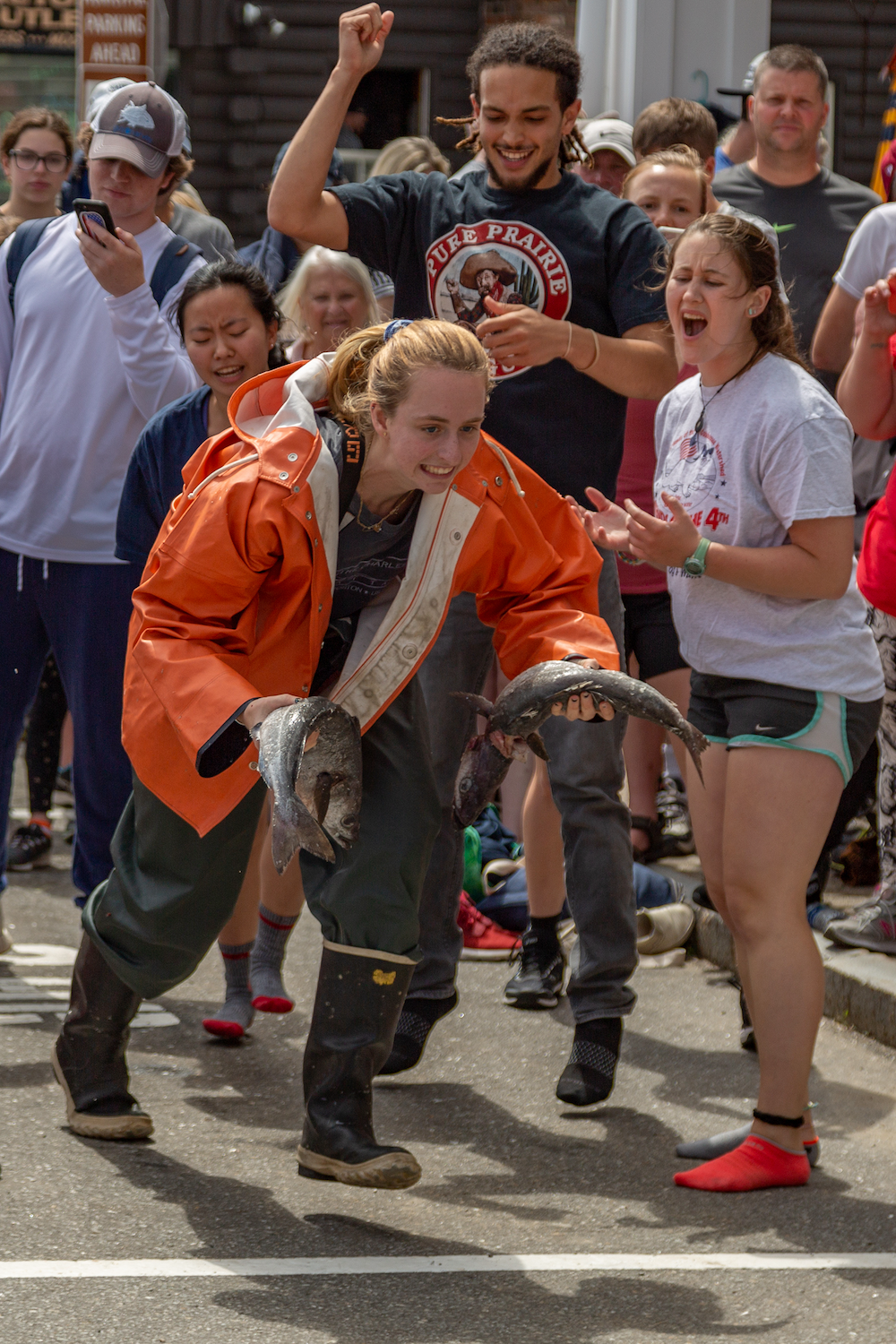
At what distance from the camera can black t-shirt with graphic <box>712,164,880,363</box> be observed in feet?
20.4

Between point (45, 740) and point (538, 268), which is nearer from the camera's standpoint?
point (538, 268)

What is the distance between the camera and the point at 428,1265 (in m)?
3.33

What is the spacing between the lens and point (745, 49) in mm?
9430

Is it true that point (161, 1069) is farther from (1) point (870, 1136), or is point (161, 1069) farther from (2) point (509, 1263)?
(1) point (870, 1136)

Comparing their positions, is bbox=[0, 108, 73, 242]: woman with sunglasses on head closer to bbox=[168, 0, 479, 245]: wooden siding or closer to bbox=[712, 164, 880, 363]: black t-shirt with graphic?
bbox=[712, 164, 880, 363]: black t-shirt with graphic

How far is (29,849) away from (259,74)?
36.9 feet

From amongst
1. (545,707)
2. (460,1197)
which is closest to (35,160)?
(545,707)

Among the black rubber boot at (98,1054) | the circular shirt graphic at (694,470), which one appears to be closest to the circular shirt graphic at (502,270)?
the circular shirt graphic at (694,470)

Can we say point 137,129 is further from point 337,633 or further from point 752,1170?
point 752,1170

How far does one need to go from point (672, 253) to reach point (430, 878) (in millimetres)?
1636

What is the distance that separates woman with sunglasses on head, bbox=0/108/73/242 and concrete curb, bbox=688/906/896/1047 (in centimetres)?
425

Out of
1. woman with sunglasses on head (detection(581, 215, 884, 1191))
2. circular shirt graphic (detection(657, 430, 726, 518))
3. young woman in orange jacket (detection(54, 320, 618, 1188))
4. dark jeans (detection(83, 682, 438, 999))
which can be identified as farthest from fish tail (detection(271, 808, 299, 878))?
circular shirt graphic (detection(657, 430, 726, 518))

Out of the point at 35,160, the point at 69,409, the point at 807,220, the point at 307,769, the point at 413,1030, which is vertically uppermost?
the point at 35,160

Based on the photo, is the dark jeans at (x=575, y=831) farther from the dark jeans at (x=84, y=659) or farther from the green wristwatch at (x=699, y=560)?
the dark jeans at (x=84, y=659)
